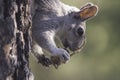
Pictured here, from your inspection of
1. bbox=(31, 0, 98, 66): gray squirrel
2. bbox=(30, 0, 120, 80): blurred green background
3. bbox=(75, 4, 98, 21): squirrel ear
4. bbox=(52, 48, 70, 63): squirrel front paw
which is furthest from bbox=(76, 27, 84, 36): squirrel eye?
bbox=(30, 0, 120, 80): blurred green background

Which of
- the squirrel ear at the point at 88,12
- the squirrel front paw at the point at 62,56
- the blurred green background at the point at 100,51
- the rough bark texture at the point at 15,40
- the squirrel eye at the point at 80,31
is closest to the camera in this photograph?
the rough bark texture at the point at 15,40

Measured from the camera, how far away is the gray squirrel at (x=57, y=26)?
Answer: 5969 mm

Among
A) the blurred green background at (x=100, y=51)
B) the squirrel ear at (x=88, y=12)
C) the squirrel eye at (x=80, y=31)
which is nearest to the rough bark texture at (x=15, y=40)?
the squirrel ear at (x=88, y=12)

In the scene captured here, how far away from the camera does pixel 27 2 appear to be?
4.99 meters

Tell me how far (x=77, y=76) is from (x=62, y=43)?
10.9 meters

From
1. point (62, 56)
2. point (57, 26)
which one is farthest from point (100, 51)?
point (62, 56)

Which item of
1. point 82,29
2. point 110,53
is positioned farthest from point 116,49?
point 82,29

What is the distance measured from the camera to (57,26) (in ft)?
21.3

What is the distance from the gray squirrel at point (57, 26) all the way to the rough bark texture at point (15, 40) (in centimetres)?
79

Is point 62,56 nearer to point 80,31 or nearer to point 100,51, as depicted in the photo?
point 80,31

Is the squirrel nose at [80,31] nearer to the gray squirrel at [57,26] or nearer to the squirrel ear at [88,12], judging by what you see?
the gray squirrel at [57,26]

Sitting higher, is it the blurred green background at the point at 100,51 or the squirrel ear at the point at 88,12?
the squirrel ear at the point at 88,12

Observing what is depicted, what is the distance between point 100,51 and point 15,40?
43.9 ft

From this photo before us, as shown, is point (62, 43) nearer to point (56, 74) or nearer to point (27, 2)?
point (27, 2)
